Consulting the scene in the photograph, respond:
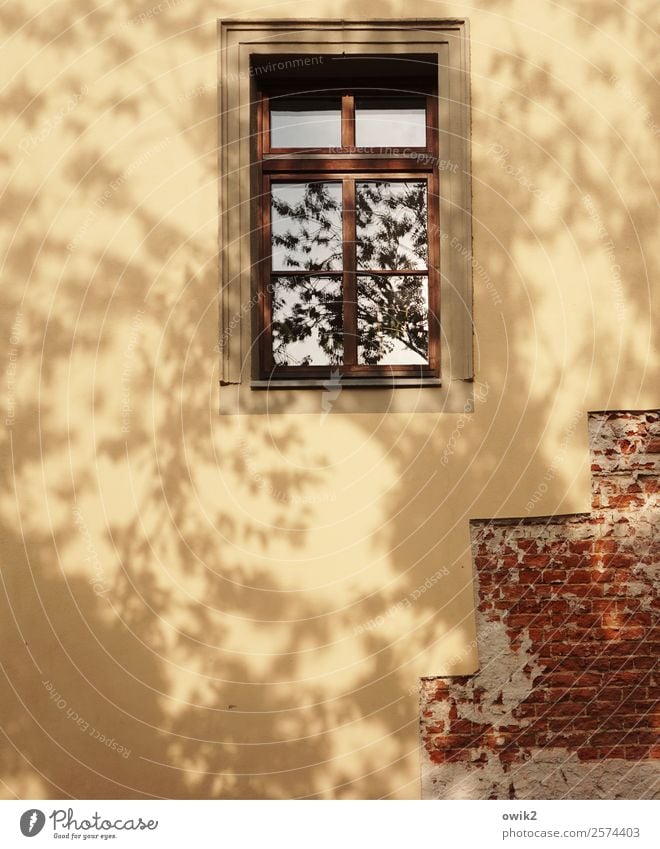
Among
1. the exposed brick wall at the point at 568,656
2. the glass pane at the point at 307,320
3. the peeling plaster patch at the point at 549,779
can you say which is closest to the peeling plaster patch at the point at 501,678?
the exposed brick wall at the point at 568,656

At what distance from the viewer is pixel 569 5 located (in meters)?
4.88

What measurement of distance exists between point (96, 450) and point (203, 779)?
178cm

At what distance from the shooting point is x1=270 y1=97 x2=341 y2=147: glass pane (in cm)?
505

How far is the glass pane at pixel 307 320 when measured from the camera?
194 inches

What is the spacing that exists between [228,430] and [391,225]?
4.79 feet

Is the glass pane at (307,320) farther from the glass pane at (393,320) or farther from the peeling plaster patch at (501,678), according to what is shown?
the peeling plaster patch at (501,678)

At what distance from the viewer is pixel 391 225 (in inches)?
197

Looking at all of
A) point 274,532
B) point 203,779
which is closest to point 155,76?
point 274,532

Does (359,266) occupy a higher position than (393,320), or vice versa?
(359,266)

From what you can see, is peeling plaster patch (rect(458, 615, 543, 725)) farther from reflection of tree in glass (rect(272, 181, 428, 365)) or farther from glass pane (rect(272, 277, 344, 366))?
glass pane (rect(272, 277, 344, 366))

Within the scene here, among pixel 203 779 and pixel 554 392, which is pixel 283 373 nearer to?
pixel 554 392

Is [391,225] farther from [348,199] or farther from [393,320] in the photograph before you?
[393,320]
